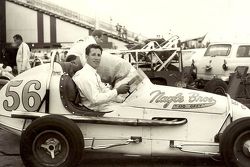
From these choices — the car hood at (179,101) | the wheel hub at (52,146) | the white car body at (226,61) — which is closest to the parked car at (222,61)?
the white car body at (226,61)

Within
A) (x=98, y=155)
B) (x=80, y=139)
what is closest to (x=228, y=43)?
(x=98, y=155)

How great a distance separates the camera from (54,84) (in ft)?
20.3

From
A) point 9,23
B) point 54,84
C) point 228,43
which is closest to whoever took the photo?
point 54,84

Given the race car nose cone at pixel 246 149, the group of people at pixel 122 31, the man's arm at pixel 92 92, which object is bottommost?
the race car nose cone at pixel 246 149

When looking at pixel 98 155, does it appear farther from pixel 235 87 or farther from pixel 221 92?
pixel 221 92

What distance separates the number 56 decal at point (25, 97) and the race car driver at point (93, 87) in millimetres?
540

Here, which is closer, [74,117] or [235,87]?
[74,117]

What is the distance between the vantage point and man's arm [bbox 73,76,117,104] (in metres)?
5.85

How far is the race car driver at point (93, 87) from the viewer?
5.88 m

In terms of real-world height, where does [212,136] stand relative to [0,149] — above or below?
above

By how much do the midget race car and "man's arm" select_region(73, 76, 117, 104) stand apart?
14 cm

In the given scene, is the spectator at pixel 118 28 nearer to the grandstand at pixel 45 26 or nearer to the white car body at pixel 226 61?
the grandstand at pixel 45 26

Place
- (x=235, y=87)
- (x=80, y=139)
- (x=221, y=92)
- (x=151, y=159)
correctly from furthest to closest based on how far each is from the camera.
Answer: (x=221, y=92)
(x=235, y=87)
(x=151, y=159)
(x=80, y=139)

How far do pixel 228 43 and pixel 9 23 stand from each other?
134ft
